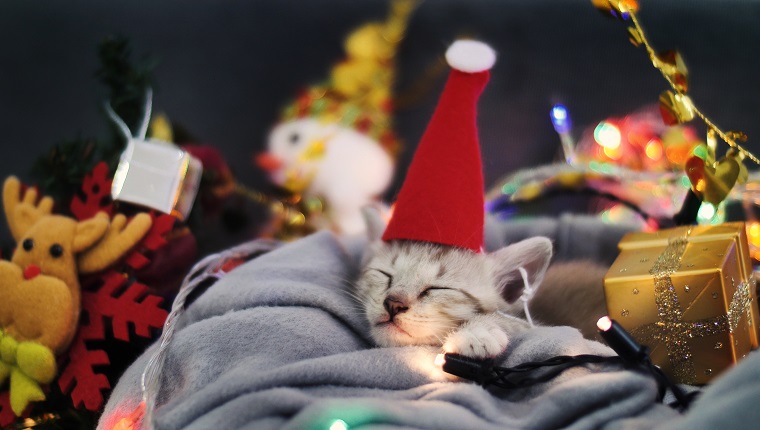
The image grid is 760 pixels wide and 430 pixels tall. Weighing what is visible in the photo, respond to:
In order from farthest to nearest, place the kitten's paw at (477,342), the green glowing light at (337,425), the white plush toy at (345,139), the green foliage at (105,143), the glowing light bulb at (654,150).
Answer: the white plush toy at (345,139) → the glowing light bulb at (654,150) → the green foliage at (105,143) → the kitten's paw at (477,342) → the green glowing light at (337,425)

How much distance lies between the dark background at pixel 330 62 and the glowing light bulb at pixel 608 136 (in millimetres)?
115

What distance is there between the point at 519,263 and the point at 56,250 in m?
0.63

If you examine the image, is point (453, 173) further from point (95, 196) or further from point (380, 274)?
point (95, 196)

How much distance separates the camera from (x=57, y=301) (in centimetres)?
74

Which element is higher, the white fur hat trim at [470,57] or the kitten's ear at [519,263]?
the white fur hat trim at [470,57]

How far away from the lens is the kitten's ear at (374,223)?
1013 mm

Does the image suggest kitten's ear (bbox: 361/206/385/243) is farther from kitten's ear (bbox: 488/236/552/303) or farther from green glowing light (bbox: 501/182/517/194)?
green glowing light (bbox: 501/182/517/194)

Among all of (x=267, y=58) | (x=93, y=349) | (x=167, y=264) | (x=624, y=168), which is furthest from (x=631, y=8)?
(x=267, y=58)

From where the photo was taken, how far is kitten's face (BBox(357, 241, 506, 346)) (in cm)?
79

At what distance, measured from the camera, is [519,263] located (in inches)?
34.8

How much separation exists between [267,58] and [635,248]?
3.45ft

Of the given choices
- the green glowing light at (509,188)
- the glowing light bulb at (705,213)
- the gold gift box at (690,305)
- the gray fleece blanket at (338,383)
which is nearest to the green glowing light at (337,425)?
the gray fleece blanket at (338,383)

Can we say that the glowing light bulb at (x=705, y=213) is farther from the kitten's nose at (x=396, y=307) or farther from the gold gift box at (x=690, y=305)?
the kitten's nose at (x=396, y=307)

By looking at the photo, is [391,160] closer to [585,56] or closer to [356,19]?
[356,19]
